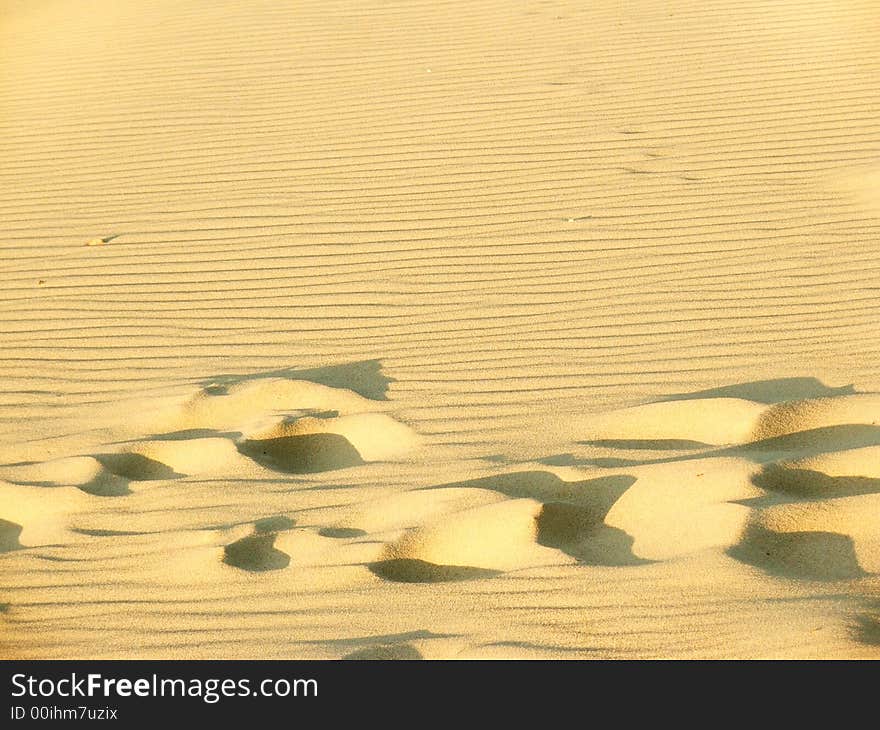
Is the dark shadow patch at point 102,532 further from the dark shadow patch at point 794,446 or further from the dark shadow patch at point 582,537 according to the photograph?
the dark shadow patch at point 794,446

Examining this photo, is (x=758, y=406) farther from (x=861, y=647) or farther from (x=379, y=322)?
(x=379, y=322)

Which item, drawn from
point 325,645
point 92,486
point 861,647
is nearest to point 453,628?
point 325,645

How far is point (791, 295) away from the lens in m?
4.69

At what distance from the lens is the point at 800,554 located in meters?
3.01

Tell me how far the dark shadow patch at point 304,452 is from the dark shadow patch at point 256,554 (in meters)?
0.44

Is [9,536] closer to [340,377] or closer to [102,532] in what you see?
[102,532]

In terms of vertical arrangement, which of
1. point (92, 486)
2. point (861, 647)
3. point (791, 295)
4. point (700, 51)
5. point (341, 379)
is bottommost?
point (861, 647)

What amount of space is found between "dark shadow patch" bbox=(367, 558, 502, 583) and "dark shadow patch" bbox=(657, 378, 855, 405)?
1.15m

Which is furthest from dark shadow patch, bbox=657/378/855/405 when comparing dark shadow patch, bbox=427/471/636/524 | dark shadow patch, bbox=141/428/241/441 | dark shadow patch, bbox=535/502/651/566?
dark shadow patch, bbox=141/428/241/441

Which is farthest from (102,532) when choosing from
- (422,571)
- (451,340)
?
(451,340)

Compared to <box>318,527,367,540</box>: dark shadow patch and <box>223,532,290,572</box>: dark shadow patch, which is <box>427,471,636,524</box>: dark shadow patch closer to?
<box>318,527,367,540</box>: dark shadow patch

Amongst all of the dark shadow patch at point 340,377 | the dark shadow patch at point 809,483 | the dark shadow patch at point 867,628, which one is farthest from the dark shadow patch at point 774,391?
the dark shadow patch at point 867,628

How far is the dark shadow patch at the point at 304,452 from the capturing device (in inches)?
148

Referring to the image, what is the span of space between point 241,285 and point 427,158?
5.70ft
